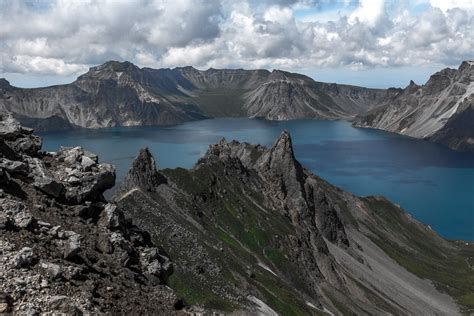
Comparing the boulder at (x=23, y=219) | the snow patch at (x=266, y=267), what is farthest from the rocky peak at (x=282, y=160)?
the boulder at (x=23, y=219)

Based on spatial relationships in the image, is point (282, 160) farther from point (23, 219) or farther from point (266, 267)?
point (23, 219)

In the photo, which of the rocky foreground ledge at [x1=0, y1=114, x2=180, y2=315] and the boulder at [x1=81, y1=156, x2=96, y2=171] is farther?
the boulder at [x1=81, y1=156, x2=96, y2=171]

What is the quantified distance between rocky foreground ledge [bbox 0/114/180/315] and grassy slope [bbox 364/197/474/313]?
129 meters

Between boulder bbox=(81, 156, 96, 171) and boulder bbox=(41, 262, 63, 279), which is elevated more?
boulder bbox=(81, 156, 96, 171)

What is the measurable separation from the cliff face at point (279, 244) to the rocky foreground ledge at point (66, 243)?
114ft

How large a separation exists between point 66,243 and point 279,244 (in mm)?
81094

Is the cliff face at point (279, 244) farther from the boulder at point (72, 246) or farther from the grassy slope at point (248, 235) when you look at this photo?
the boulder at point (72, 246)

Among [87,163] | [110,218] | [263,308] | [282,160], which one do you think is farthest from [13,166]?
[282,160]

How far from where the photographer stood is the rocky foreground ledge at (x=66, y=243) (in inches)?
842

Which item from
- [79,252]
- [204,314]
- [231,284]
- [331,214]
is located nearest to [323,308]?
[231,284]

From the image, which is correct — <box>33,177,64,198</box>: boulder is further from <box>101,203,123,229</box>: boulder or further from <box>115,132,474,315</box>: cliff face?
<box>115,132,474,315</box>: cliff face

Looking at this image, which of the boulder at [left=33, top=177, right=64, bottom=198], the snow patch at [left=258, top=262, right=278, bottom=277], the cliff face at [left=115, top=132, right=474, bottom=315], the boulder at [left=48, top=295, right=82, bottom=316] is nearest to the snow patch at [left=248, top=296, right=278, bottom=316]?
the cliff face at [left=115, top=132, right=474, bottom=315]

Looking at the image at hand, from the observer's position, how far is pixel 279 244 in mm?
102812

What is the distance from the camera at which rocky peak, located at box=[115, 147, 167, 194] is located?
90938 mm
